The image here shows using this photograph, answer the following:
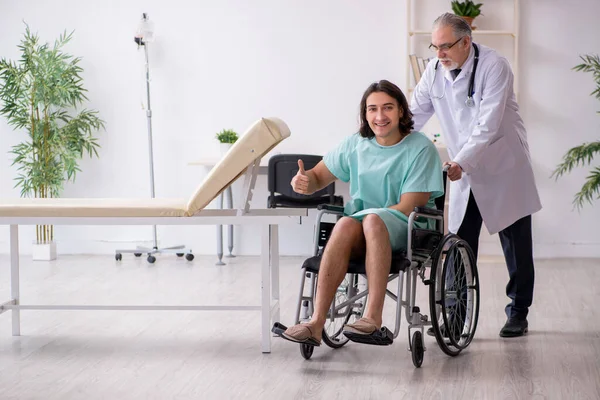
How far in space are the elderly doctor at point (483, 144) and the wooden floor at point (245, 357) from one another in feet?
1.14

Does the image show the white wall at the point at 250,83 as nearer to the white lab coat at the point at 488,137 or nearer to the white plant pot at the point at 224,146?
the white plant pot at the point at 224,146

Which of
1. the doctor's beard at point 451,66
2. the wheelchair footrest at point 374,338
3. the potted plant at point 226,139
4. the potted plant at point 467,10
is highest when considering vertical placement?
the potted plant at point 467,10

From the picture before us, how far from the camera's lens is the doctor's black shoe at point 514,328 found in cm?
348

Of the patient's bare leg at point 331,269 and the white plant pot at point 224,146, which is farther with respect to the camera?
the white plant pot at point 224,146

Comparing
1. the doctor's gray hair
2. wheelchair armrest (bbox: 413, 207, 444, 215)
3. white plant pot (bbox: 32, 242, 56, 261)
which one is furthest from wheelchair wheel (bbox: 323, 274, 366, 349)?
white plant pot (bbox: 32, 242, 56, 261)

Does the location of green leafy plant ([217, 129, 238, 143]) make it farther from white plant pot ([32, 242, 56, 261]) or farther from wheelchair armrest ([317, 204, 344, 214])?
wheelchair armrest ([317, 204, 344, 214])

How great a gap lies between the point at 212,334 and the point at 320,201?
1.95 meters

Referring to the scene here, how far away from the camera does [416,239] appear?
2922 millimetres

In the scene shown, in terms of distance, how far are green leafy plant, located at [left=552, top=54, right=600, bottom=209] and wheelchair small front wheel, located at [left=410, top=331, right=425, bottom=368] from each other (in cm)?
272

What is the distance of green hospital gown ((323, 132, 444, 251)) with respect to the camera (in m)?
3.09

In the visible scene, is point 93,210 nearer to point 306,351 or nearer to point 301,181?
point 301,181

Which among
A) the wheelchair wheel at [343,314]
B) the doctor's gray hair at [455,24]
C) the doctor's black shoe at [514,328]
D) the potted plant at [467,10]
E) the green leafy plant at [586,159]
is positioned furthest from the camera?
the potted plant at [467,10]

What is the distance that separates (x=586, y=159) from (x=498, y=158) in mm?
2668

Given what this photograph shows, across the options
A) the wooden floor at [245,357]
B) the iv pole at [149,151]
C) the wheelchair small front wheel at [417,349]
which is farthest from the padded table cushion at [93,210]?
the iv pole at [149,151]
